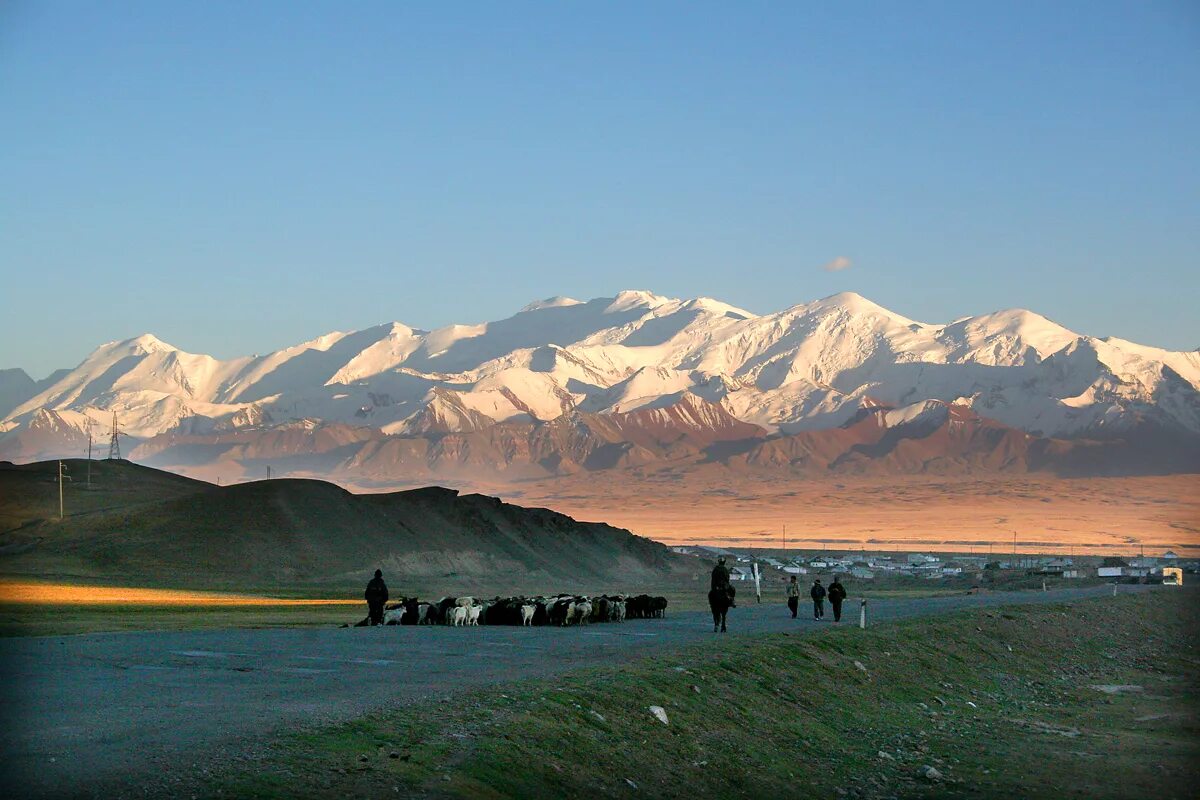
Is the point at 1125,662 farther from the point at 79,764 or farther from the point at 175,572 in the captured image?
the point at 175,572

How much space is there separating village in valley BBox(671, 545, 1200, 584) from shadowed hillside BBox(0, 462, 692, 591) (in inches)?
573

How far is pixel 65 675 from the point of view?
27.0m

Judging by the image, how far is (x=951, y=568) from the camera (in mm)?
156750

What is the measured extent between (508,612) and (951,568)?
4520 inches

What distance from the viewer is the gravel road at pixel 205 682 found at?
19.2 meters

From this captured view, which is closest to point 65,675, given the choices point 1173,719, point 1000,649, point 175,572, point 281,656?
point 281,656

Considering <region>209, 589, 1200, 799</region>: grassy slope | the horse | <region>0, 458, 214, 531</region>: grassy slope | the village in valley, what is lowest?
the village in valley

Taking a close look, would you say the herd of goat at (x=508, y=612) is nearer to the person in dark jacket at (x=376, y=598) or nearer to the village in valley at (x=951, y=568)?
the person in dark jacket at (x=376, y=598)

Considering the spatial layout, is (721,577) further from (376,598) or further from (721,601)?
(376,598)

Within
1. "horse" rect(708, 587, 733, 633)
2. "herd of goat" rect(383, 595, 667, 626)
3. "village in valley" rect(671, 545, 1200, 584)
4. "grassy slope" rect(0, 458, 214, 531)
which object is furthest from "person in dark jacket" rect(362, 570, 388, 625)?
"grassy slope" rect(0, 458, 214, 531)

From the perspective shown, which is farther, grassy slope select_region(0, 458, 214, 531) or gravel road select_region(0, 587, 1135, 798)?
grassy slope select_region(0, 458, 214, 531)

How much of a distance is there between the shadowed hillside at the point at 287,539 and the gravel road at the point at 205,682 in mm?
52827

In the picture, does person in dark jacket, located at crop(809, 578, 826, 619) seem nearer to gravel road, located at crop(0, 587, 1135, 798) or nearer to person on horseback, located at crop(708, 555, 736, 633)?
gravel road, located at crop(0, 587, 1135, 798)

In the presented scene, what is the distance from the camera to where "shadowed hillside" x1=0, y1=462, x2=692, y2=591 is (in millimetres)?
96250
